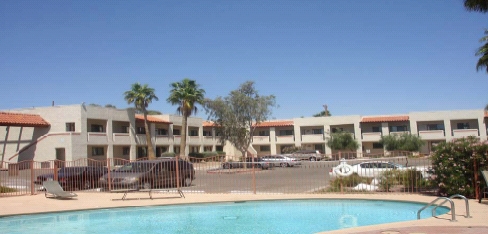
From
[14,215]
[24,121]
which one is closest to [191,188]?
[14,215]

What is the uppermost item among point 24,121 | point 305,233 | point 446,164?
point 24,121

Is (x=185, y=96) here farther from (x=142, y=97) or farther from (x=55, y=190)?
(x=55, y=190)

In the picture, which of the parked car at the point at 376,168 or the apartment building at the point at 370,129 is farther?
the apartment building at the point at 370,129

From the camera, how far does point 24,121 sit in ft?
138

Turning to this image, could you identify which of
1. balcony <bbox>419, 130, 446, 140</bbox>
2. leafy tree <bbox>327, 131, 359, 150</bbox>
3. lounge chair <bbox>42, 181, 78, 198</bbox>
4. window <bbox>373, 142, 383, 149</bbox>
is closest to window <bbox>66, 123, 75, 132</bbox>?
lounge chair <bbox>42, 181, 78, 198</bbox>

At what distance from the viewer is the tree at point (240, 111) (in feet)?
138

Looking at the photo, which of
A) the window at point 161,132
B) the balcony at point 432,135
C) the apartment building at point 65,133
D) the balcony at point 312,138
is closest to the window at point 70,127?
the apartment building at point 65,133

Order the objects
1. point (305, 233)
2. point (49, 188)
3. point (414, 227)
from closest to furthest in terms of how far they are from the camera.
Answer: point (414, 227) → point (305, 233) → point (49, 188)

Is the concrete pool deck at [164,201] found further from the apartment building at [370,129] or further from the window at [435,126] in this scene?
the window at [435,126]

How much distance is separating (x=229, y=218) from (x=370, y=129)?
51.5 m

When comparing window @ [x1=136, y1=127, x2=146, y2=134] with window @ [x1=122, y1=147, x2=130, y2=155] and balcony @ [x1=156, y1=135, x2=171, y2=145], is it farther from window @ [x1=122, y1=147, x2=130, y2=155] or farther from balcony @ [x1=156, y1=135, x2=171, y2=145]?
window @ [x1=122, y1=147, x2=130, y2=155]

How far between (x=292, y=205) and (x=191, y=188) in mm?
7251

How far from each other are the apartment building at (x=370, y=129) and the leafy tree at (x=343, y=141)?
165cm

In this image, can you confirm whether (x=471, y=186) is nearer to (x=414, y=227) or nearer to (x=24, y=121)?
(x=414, y=227)
